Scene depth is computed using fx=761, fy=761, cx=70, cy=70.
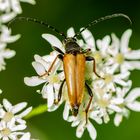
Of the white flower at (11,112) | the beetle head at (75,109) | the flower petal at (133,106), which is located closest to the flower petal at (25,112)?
the white flower at (11,112)

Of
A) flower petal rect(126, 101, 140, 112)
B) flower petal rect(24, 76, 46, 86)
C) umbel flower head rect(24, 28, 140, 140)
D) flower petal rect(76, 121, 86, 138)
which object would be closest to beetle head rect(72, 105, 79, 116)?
umbel flower head rect(24, 28, 140, 140)

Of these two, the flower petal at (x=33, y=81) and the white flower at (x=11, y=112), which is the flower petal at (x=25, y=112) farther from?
the flower petal at (x=33, y=81)

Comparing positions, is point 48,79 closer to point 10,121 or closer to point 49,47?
point 10,121

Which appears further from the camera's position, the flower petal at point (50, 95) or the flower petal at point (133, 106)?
the flower petal at point (133, 106)

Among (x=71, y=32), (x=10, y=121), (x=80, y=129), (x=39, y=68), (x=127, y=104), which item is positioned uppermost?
(x=71, y=32)

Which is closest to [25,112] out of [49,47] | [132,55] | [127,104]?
[127,104]

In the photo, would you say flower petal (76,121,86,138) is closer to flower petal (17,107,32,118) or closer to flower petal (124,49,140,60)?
flower petal (17,107,32,118)
